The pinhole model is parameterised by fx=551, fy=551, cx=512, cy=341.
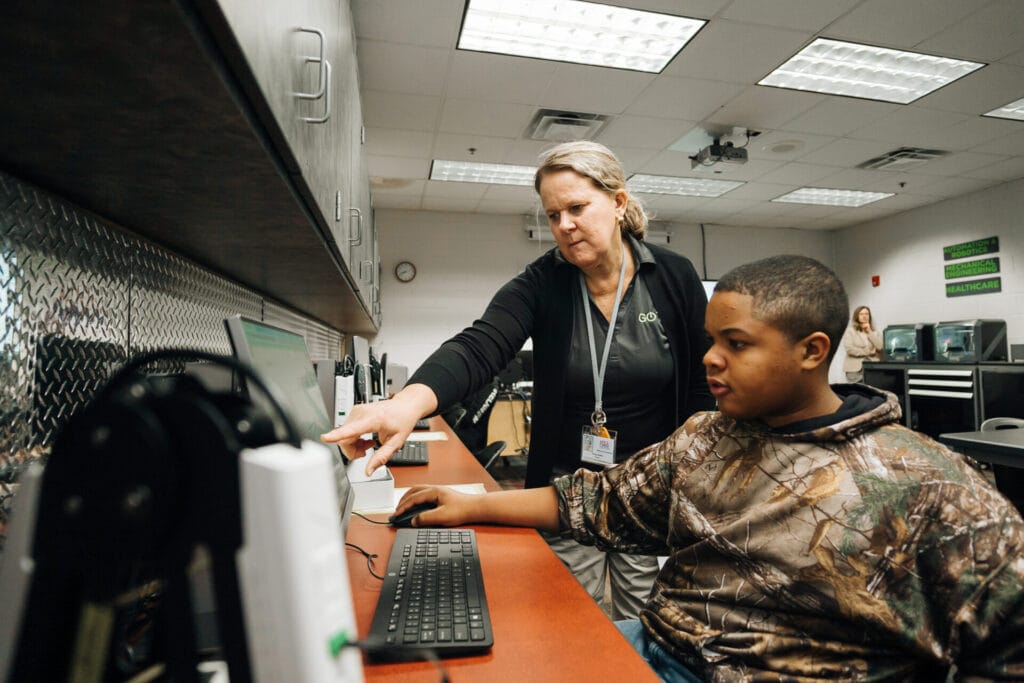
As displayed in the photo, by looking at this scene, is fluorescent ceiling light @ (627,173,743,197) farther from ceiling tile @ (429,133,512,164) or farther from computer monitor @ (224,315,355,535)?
computer monitor @ (224,315,355,535)

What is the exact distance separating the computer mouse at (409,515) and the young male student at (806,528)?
36 centimetres

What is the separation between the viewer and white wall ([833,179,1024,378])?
5762 millimetres

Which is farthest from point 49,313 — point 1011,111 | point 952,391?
point 952,391

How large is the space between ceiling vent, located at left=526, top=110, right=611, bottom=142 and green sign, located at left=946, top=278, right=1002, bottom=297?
4.84m

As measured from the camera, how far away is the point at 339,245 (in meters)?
1.54

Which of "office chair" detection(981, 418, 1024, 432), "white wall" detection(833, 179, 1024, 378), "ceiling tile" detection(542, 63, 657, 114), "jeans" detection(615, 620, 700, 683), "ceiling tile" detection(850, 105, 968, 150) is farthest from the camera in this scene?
"white wall" detection(833, 179, 1024, 378)

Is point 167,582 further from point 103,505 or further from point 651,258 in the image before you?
point 651,258

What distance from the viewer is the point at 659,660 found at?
0.89 metres

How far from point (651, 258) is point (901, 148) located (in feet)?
15.5

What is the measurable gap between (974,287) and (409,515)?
7347mm

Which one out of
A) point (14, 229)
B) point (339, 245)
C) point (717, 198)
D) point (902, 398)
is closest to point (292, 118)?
point (14, 229)

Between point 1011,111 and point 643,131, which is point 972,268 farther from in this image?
point 643,131

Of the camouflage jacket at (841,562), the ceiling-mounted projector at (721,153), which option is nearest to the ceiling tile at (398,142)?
the ceiling-mounted projector at (721,153)

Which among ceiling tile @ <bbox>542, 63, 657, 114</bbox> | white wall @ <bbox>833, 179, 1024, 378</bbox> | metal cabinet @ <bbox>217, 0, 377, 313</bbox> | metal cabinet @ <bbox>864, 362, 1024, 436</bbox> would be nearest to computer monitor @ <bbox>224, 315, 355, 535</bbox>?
metal cabinet @ <bbox>217, 0, 377, 313</bbox>
